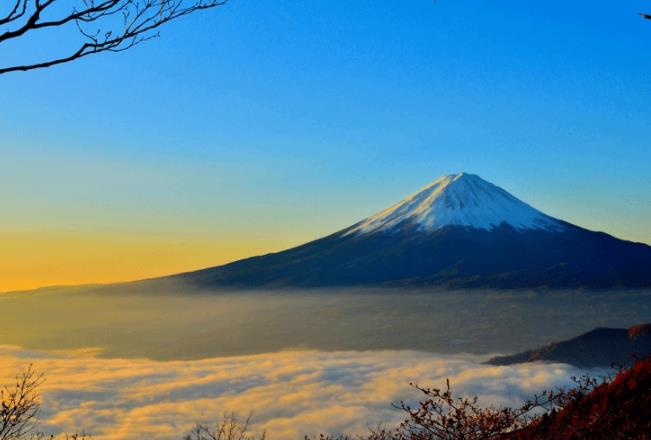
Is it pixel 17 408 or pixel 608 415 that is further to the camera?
pixel 17 408

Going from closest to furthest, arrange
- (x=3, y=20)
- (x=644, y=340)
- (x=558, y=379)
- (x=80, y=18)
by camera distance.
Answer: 1. (x=3, y=20)
2. (x=80, y=18)
3. (x=644, y=340)
4. (x=558, y=379)

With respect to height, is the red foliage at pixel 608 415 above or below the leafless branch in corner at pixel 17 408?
below

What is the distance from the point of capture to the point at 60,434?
7456 inches

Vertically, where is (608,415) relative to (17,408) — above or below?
below

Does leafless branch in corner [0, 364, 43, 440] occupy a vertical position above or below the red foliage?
above

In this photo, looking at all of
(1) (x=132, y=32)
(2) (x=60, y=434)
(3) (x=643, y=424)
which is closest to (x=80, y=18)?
(1) (x=132, y=32)

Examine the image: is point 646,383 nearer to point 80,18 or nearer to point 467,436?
point 467,436

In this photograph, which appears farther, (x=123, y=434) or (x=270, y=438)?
(x=123, y=434)

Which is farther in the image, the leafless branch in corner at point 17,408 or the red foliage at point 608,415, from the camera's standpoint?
the leafless branch in corner at point 17,408

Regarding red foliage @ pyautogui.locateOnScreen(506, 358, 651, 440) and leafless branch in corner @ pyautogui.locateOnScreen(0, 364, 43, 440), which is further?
leafless branch in corner @ pyautogui.locateOnScreen(0, 364, 43, 440)

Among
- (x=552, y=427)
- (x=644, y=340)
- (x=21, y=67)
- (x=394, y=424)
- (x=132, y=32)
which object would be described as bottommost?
(x=394, y=424)

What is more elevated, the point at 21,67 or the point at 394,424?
the point at 21,67

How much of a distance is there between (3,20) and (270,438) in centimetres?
18908

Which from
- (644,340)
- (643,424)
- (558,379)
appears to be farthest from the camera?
(558,379)
